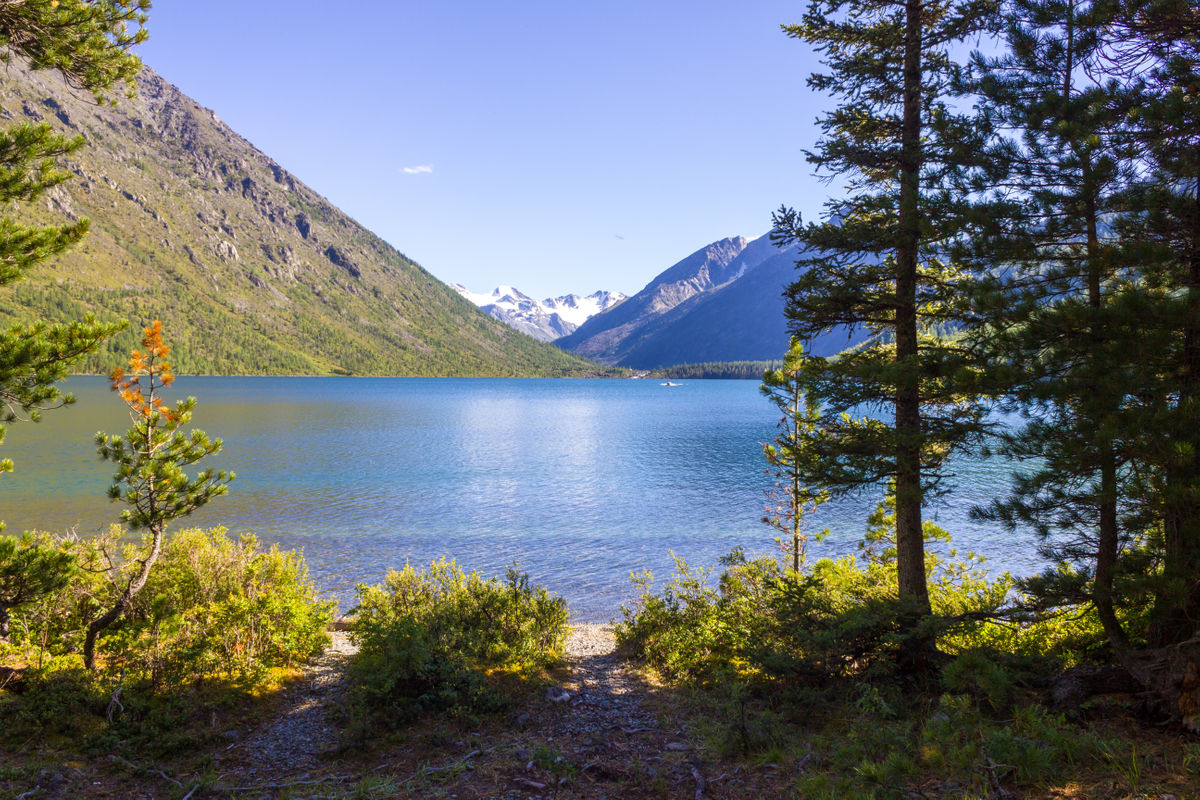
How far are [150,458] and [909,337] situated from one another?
10425 mm

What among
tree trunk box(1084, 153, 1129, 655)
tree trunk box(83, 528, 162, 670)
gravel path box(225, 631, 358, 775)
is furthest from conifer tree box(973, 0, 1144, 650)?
tree trunk box(83, 528, 162, 670)

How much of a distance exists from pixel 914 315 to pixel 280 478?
37529mm

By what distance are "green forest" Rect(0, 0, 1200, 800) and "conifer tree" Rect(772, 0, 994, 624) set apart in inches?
1.9

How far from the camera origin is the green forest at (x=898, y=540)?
17.0 ft

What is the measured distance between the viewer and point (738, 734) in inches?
249

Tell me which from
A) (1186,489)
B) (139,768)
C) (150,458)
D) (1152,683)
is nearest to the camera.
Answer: (1186,489)

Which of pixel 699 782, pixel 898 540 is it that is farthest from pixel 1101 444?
pixel 699 782

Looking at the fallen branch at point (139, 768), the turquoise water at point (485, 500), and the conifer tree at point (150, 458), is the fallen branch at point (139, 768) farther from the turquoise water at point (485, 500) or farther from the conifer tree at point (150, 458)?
the turquoise water at point (485, 500)

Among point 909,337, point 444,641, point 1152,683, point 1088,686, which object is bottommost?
point 444,641

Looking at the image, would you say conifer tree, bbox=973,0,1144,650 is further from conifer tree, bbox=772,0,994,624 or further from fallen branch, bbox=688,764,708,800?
fallen branch, bbox=688,764,708,800

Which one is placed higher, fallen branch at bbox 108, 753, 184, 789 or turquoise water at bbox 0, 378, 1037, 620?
fallen branch at bbox 108, 753, 184, 789

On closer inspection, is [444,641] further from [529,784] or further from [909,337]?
[909,337]

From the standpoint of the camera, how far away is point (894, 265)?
326 inches

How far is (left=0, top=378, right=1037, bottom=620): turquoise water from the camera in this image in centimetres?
2222
